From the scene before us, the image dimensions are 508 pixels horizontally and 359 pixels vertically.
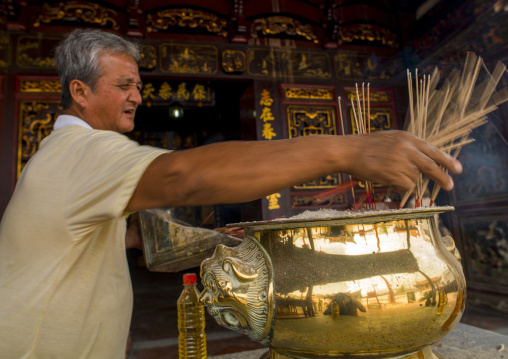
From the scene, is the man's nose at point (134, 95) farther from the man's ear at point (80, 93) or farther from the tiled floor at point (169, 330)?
the tiled floor at point (169, 330)

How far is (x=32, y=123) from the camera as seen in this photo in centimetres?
297

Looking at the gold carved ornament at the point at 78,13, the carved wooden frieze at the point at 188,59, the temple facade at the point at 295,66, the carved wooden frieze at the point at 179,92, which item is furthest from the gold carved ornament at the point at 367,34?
the gold carved ornament at the point at 78,13

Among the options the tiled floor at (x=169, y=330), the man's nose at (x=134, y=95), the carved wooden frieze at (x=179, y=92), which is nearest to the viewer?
the man's nose at (x=134, y=95)

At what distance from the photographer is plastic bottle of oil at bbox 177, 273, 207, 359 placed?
→ 132 centimetres

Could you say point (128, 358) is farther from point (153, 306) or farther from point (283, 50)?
point (283, 50)

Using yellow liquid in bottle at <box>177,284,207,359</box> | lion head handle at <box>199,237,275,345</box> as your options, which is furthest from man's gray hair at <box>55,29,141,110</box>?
yellow liquid in bottle at <box>177,284,207,359</box>

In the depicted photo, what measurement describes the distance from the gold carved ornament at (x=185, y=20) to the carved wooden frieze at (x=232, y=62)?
215mm

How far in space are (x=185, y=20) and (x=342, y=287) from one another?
335 centimetres

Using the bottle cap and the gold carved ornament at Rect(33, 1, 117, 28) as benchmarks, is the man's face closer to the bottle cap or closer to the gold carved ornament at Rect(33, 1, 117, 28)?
the bottle cap

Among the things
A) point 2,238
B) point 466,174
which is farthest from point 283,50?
point 2,238

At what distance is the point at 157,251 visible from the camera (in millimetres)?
1061

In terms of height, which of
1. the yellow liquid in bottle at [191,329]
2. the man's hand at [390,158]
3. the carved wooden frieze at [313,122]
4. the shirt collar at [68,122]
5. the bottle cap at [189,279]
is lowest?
the yellow liquid in bottle at [191,329]

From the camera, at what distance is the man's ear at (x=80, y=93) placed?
0.89m

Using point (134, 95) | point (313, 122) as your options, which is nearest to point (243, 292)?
point (134, 95)
